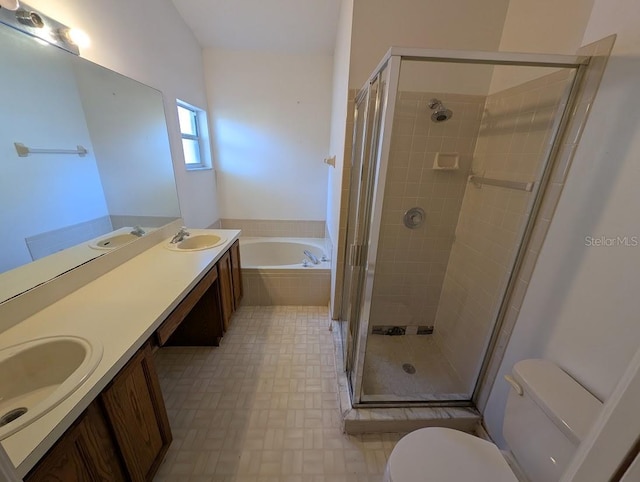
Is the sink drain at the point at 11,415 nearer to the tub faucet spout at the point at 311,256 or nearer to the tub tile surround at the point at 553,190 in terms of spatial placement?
the tub tile surround at the point at 553,190

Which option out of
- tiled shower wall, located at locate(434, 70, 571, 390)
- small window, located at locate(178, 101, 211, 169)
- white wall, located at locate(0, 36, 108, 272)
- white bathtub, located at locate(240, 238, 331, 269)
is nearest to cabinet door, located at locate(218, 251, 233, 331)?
white wall, located at locate(0, 36, 108, 272)

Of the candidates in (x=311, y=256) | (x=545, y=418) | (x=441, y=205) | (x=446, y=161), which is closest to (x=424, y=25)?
(x=446, y=161)

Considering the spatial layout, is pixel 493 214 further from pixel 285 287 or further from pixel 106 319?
pixel 106 319

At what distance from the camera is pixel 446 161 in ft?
5.49

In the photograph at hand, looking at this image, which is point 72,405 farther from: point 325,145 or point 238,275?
point 325,145

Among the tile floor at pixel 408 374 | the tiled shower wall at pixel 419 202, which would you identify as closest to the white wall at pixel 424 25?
the tiled shower wall at pixel 419 202

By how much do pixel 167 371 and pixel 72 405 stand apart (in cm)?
126

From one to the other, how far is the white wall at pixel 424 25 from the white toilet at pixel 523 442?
1771mm

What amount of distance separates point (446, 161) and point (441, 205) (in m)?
0.31

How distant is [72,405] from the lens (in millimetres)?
A: 689

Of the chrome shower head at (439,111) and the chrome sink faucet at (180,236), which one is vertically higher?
the chrome shower head at (439,111)

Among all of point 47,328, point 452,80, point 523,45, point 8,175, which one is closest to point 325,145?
point 452,80

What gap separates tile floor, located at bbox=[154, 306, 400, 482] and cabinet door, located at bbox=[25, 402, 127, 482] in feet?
1.69
